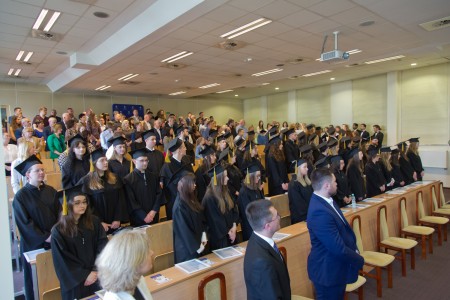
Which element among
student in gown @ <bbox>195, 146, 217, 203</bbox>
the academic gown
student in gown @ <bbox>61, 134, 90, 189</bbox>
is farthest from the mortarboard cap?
student in gown @ <bbox>195, 146, 217, 203</bbox>

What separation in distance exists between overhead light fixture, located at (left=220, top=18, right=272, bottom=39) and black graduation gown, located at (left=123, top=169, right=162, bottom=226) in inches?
142

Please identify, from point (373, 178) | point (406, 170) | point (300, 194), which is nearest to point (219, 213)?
point (300, 194)

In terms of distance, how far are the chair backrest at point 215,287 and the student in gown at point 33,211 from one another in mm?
1943

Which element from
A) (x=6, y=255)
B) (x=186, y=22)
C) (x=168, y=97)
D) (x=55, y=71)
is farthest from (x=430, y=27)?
(x=168, y=97)

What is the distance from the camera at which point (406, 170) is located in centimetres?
712

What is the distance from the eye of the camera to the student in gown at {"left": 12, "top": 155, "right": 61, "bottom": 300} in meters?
3.26

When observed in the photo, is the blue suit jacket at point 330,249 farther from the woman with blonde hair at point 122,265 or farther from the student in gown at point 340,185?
the student in gown at point 340,185

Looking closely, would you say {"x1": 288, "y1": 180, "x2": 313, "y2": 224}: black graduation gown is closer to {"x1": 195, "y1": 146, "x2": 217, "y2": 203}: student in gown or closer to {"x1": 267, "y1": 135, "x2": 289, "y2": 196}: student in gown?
{"x1": 195, "y1": 146, "x2": 217, "y2": 203}: student in gown

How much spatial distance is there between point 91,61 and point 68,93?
643 centimetres

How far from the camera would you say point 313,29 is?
6309 mm

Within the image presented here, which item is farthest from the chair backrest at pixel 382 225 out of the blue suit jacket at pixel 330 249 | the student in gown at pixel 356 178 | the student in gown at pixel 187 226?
the student in gown at pixel 187 226

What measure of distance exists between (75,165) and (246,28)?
13.8 feet

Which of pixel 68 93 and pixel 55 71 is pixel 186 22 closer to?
pixel 55 71

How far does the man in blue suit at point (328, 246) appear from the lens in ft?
8.40
